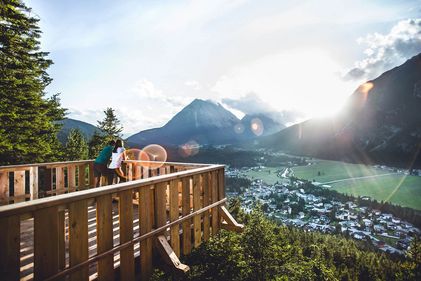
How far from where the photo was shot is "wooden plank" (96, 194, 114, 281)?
10.6 feet

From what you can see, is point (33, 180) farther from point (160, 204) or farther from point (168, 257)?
point (168, 257)

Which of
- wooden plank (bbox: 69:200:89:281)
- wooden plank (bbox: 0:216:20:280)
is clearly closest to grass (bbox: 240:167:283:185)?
wooden plank (bbox: 69:200:89:281)

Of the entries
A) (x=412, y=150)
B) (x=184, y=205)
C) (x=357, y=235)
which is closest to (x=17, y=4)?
(x=184, y=205)

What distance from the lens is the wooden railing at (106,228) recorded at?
8.16 ft

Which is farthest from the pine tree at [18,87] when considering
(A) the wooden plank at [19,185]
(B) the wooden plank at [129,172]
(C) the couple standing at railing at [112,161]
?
(C) the couple standing at railing at [112,161]

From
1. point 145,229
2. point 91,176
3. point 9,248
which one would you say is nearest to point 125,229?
point 145,229

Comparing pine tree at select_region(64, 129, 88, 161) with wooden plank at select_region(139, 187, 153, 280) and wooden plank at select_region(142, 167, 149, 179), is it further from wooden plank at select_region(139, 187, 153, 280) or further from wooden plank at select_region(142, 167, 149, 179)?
wooden plank at select_region(139, 187, 153, 280)

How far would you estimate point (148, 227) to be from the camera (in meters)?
4.03

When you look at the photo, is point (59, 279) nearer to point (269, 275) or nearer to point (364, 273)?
point (269, 275)

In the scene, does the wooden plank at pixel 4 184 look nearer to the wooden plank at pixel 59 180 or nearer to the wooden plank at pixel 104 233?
the wooden plank at pixel 59 180

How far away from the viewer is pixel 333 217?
98.6 m

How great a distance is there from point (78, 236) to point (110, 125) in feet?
121

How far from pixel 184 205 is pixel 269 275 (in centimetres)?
260

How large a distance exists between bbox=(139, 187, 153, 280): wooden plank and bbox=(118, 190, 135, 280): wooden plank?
11.1 inches
